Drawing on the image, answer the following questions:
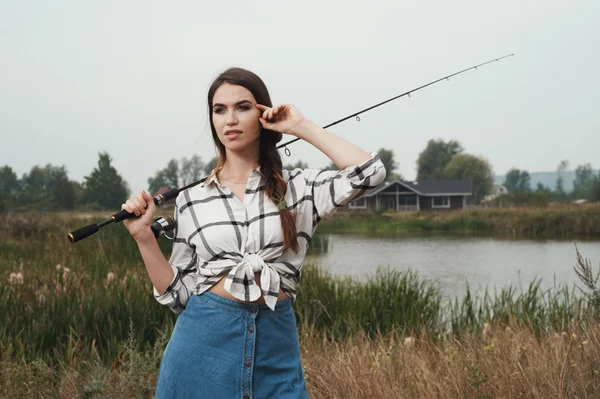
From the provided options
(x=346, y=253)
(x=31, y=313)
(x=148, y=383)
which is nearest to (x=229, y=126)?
(x=148, y=383)

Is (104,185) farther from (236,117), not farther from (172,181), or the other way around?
(236,117)

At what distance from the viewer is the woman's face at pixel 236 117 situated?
2385 mm

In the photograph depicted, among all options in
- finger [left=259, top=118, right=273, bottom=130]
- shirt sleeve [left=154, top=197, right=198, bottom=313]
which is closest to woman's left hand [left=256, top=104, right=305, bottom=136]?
finger [left=259, top=118, right=273, bottom=130]

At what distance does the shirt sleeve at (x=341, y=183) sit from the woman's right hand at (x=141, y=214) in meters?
0.64

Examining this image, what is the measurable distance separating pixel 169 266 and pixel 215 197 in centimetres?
34

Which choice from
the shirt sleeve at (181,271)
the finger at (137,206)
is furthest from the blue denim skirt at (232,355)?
the finger at (137,206)

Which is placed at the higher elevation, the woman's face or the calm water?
the woman's face

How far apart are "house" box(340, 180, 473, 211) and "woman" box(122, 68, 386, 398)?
49715mm

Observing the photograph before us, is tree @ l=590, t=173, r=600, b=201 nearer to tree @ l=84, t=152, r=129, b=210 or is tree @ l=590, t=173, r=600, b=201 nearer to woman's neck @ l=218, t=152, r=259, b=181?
tree @ l=84, t=152, r=129, b=210

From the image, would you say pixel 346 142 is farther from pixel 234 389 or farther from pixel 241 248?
→ pixel 234 389

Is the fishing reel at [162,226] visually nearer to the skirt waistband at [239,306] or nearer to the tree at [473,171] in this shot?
the skirt waistband at [239,306]

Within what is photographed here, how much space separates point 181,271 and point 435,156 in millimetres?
96197

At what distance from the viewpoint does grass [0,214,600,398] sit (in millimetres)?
3760

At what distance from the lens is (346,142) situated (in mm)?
2332
